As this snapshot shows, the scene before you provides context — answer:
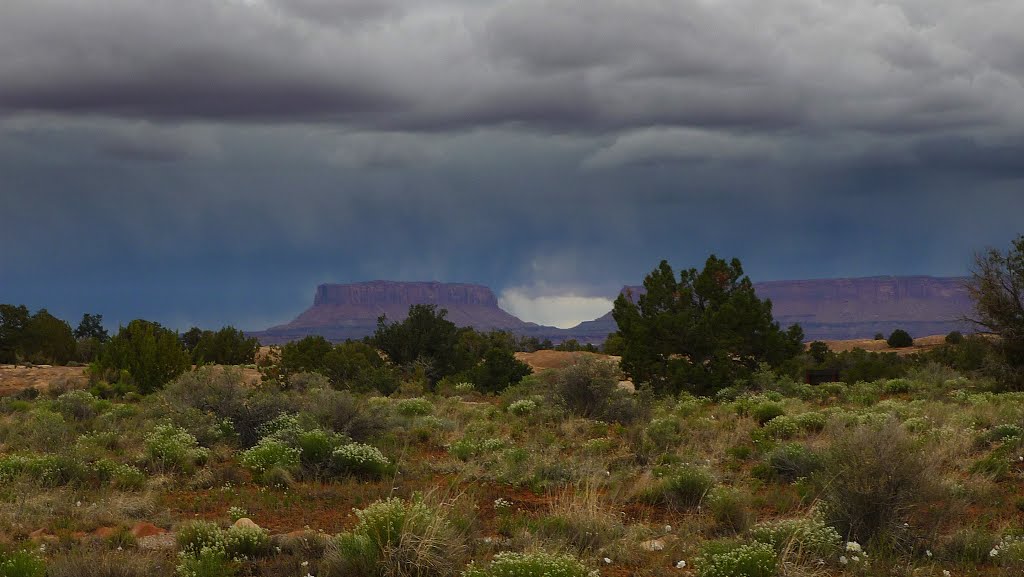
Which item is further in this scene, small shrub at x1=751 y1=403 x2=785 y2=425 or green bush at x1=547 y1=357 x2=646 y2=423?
green bush at x1=547 y1=357 x2=646 y2=423

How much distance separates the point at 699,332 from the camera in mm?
32062

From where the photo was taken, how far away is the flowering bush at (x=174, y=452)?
44.8 ft

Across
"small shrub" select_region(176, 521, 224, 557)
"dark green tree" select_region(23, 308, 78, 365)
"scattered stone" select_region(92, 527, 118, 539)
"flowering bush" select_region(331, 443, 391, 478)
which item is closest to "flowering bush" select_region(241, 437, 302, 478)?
"flowering bush" select_region(331, 443, 391, 478)

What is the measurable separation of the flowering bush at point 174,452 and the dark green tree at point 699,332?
1933 centimetres

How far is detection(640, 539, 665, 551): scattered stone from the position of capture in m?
9.16

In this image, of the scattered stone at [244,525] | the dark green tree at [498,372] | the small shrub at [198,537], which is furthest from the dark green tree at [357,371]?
the small shrub at [198,537]

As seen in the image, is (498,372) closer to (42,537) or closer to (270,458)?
(270,458)

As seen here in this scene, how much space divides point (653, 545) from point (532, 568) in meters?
2.34

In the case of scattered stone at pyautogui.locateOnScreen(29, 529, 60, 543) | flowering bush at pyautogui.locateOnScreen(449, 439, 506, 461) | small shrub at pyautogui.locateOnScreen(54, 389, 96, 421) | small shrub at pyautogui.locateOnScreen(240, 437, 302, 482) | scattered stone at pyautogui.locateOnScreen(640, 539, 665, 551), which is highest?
small shrub at pyautogui.locateOnScreen(54, 389, 96, 421)

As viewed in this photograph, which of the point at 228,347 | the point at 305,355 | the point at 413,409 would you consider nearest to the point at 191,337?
the point at 228,347

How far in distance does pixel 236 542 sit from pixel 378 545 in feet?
5.16

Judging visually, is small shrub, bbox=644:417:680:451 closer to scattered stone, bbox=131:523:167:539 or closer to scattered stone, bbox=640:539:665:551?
scattered stone, bbox=640:539:665:551

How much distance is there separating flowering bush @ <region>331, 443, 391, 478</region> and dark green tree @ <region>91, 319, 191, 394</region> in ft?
63.9

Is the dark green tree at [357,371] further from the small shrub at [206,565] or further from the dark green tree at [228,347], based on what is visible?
the small shrub at [206,565]
